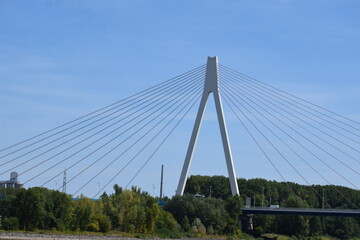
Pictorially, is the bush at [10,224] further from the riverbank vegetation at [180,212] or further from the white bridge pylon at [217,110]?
the white bridge pylon at [217,110]

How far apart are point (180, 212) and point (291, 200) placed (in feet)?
92.4

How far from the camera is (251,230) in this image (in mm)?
97625

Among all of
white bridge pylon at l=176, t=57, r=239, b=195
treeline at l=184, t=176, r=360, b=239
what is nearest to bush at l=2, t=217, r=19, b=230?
white bridge pylon at l=176, t=57, r=239, b=195

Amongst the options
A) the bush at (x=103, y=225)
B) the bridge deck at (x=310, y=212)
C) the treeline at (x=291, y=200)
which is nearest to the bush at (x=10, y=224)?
the bush at (x=103, y=225)

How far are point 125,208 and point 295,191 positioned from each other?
56910 millimetres

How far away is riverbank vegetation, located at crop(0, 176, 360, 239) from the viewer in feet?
218

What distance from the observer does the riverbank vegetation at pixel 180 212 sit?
66.6 m

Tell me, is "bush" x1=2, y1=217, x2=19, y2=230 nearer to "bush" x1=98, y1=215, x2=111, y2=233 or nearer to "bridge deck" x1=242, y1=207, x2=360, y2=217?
"bush" x1=98, y1=215, x2=111, y2=233

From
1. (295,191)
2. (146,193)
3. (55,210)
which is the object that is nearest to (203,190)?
(295,191)

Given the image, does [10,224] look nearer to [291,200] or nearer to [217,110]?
[217,110]

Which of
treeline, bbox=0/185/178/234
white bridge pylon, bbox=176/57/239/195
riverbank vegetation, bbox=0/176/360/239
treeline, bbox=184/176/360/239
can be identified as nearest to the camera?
treeline, bbox=0/185/178/234

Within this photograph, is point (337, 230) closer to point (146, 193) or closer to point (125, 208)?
point (146, 193)

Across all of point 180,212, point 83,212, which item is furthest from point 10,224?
point 180,212

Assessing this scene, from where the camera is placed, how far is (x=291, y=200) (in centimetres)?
11200
